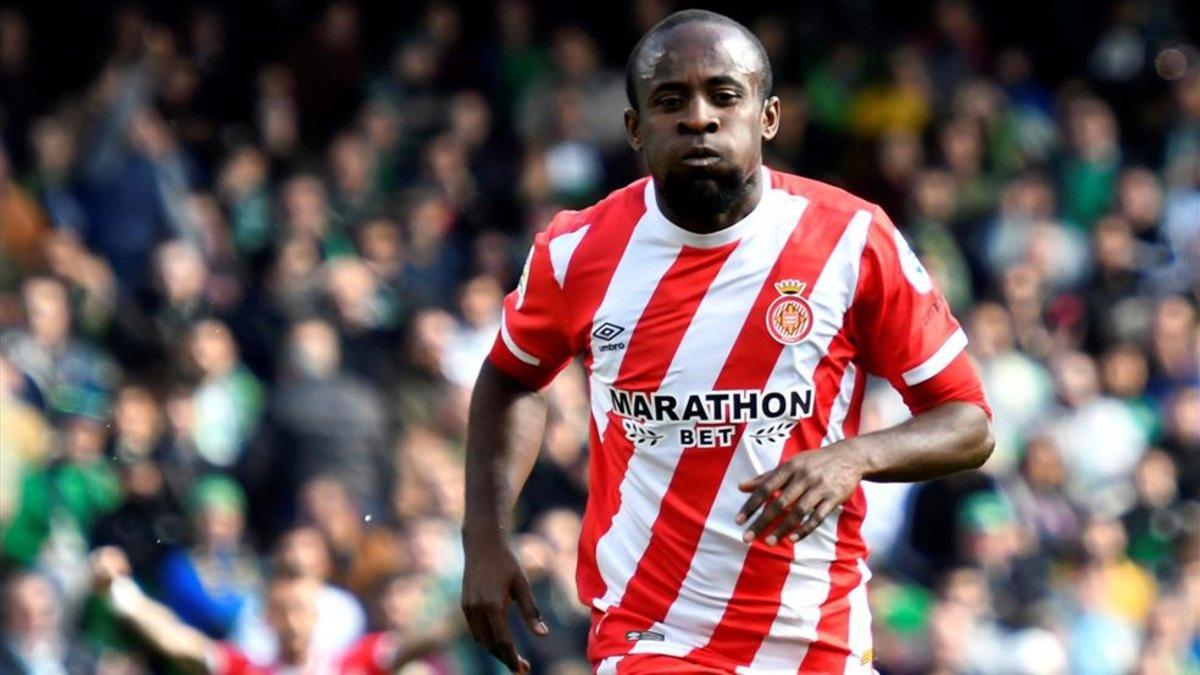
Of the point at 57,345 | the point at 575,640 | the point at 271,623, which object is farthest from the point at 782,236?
the point at 57,345

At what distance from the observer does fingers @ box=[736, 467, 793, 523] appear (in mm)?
5676

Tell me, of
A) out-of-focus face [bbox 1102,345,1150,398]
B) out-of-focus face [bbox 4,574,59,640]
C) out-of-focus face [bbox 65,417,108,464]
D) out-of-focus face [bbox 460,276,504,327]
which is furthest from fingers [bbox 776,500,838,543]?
out-of-focus face [bbox 1102,345,1150,398]

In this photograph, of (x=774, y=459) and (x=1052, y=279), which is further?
(x=1052, y=279)

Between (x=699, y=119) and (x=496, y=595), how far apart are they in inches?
52.6

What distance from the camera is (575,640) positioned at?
12.2 metres

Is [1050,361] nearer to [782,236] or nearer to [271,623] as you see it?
[271,623]

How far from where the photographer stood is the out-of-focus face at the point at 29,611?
37.3 feet

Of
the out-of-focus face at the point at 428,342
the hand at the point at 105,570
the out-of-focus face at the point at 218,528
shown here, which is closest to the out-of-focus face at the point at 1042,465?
the out-of-focus face at the point at 428,342

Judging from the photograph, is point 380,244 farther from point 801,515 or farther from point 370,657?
point 801,515

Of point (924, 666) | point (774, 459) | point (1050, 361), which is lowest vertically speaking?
point (924, 666)

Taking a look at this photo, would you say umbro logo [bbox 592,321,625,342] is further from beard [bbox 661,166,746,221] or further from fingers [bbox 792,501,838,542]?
fingers [bbox 792,501,838,542]

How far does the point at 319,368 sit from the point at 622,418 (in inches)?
301

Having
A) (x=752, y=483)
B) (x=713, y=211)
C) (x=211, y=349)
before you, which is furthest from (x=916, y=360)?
(x=211, y=349)

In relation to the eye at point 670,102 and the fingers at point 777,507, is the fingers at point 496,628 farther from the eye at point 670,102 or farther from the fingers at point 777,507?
the eye at point 670,102
